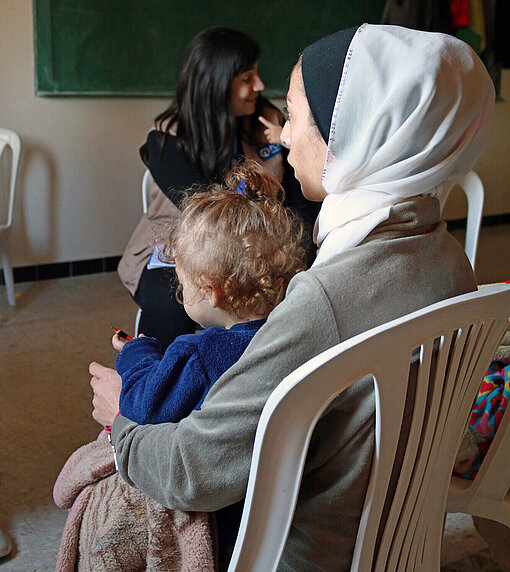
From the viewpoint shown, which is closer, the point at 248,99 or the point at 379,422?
the point at 379,422

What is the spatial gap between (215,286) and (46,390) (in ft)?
5.87

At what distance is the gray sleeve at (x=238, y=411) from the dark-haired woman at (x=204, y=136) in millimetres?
1525

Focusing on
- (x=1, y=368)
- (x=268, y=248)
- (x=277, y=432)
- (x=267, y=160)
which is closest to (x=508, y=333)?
(x=268, y=248)

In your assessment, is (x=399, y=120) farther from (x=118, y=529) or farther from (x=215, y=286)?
(x=118, y=529)

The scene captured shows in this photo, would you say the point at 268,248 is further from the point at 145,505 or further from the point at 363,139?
the point at 145,505

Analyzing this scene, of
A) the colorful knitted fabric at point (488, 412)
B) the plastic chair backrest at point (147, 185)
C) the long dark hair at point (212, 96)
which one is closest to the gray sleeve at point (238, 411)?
the colorful knitted fabric at point (488, 412)

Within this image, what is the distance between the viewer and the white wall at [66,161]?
12.0 ft

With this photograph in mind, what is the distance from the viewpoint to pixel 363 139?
38.4 inches

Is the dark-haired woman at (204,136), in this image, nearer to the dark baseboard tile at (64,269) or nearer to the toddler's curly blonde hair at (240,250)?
the toddler's curly blonde hair at (240,250)

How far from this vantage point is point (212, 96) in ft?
8.22

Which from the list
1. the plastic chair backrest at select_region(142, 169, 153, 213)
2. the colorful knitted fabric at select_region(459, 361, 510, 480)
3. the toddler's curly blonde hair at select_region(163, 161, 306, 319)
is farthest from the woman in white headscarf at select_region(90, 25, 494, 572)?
the plastic chair backrest at select_region(142, 169, 153, 213)

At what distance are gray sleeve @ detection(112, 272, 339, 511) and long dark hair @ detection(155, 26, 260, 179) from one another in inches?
65.5

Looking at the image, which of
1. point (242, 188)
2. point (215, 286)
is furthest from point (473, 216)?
point (215, 286)

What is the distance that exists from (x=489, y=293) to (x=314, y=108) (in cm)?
37
